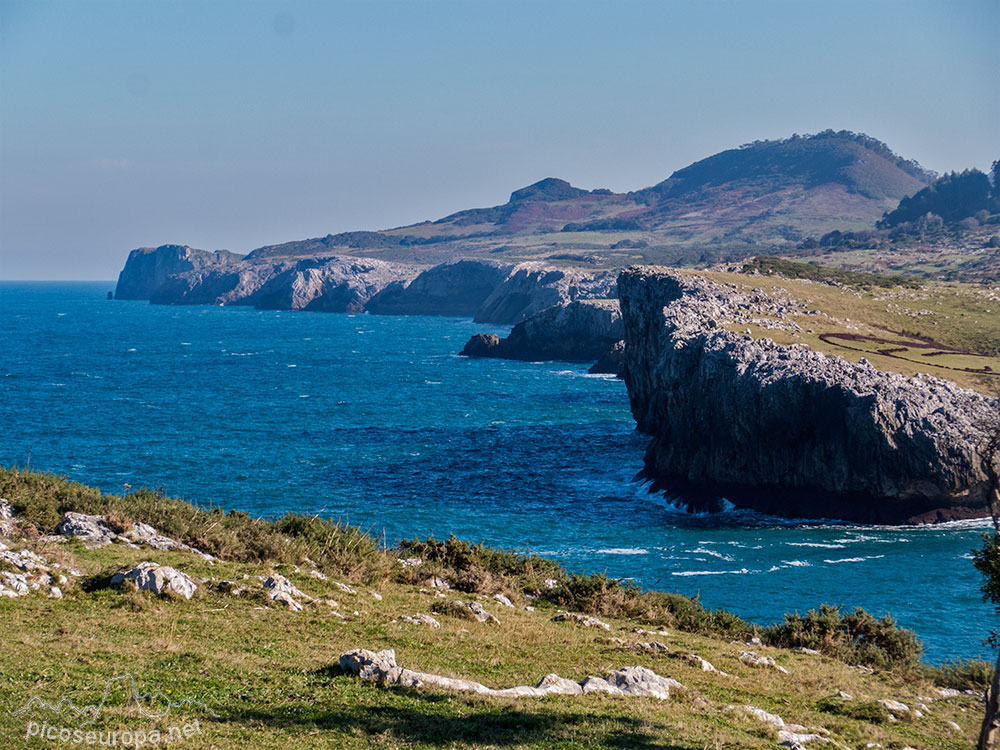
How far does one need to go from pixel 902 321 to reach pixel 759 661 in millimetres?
70431

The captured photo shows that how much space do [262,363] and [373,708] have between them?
384 ft

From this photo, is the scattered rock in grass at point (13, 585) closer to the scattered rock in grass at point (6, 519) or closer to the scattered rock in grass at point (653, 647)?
the scattered rock in grass at point (6, 519)

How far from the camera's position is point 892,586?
133 ft

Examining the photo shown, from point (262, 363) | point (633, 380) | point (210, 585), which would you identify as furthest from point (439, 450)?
point (262, 363)

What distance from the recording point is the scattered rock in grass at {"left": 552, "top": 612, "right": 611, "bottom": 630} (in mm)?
22344

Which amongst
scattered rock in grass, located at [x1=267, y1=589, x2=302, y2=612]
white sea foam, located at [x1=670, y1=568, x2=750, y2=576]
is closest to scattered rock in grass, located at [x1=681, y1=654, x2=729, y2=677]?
scattered rock in grass, located at [x1=267, y1=589, x2=302, y2=612]

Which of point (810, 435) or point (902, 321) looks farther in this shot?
point (902, 321)

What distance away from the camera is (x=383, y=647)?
1781 centimetres

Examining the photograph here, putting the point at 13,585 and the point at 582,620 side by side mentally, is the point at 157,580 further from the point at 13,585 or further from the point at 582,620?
the point at 582,620

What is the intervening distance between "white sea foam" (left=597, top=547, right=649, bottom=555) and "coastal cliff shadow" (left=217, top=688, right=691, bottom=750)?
31.0 meters

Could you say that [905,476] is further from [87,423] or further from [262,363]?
[262,363]

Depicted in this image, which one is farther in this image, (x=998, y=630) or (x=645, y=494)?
(x=645, y=494)

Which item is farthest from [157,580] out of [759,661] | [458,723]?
A: [759,661]

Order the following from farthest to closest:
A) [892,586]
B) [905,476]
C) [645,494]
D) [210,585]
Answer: [645,494]
[905,476]
[892,586]
[210,585]
